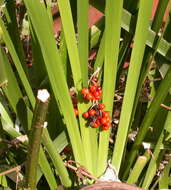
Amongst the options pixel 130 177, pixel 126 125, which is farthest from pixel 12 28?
pixel 130 177

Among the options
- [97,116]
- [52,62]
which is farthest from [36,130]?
[97,116]

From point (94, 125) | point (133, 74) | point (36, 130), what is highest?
point (133, 74)

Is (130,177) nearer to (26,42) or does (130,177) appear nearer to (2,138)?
(2,138)

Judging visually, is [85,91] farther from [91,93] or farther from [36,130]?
[36,130]

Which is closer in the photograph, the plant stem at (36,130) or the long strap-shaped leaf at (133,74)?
the plant stem at (36,130)

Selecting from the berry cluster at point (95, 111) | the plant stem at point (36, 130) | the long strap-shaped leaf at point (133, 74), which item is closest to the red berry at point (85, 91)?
the berry cluster at point (95, 111)

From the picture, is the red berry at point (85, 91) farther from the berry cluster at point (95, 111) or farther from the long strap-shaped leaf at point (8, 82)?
the long strap-shaped leaf at point (8, 82)
